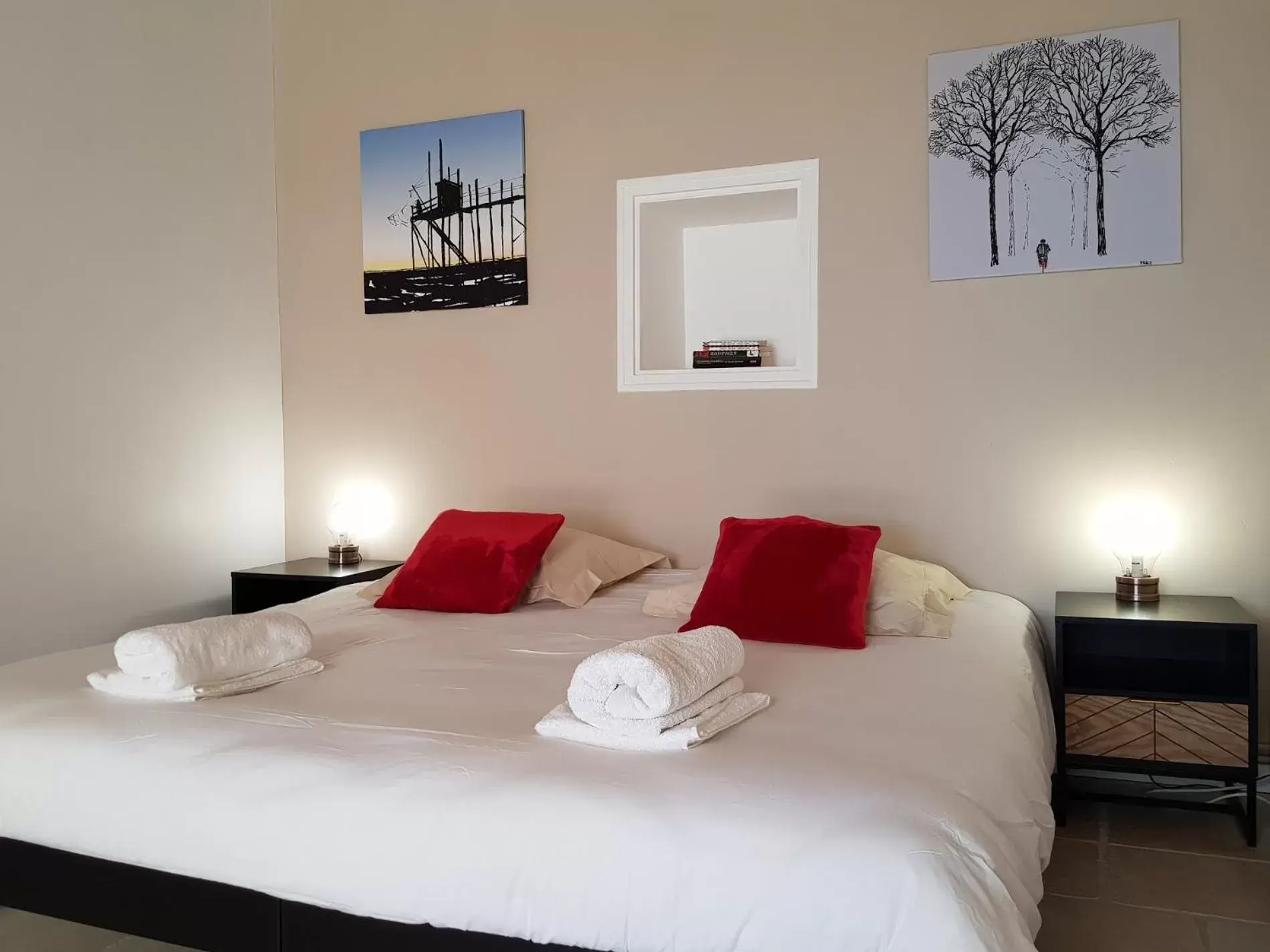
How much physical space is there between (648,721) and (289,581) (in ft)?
7.52

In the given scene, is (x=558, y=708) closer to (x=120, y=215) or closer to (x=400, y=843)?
(x=400, y=843)

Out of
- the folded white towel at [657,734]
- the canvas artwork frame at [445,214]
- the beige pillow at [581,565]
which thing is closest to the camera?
the folded white towel at [657,734]

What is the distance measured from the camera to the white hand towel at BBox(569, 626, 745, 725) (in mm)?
1772

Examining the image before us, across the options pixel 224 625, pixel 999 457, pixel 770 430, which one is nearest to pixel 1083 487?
pixel 999 457

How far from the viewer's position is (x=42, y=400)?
3.12 meters

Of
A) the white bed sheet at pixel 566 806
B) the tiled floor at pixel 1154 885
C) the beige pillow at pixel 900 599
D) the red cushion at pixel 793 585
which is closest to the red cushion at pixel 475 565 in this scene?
the beige pillow at pixel 900 599

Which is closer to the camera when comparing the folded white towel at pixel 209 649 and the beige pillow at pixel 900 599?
the folded white towel at pixel 209 649

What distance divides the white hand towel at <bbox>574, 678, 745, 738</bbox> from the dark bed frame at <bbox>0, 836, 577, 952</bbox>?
37 centimetres

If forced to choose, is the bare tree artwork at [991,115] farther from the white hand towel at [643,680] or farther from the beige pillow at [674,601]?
the white hand towel at [643,680]

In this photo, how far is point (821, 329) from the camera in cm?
340

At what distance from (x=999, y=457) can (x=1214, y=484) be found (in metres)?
0.60

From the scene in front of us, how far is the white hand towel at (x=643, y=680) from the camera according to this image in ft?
5.82

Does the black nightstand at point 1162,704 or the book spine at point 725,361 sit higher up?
the book spine at point 725,361

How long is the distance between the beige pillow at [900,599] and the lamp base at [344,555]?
1349 millimetres
